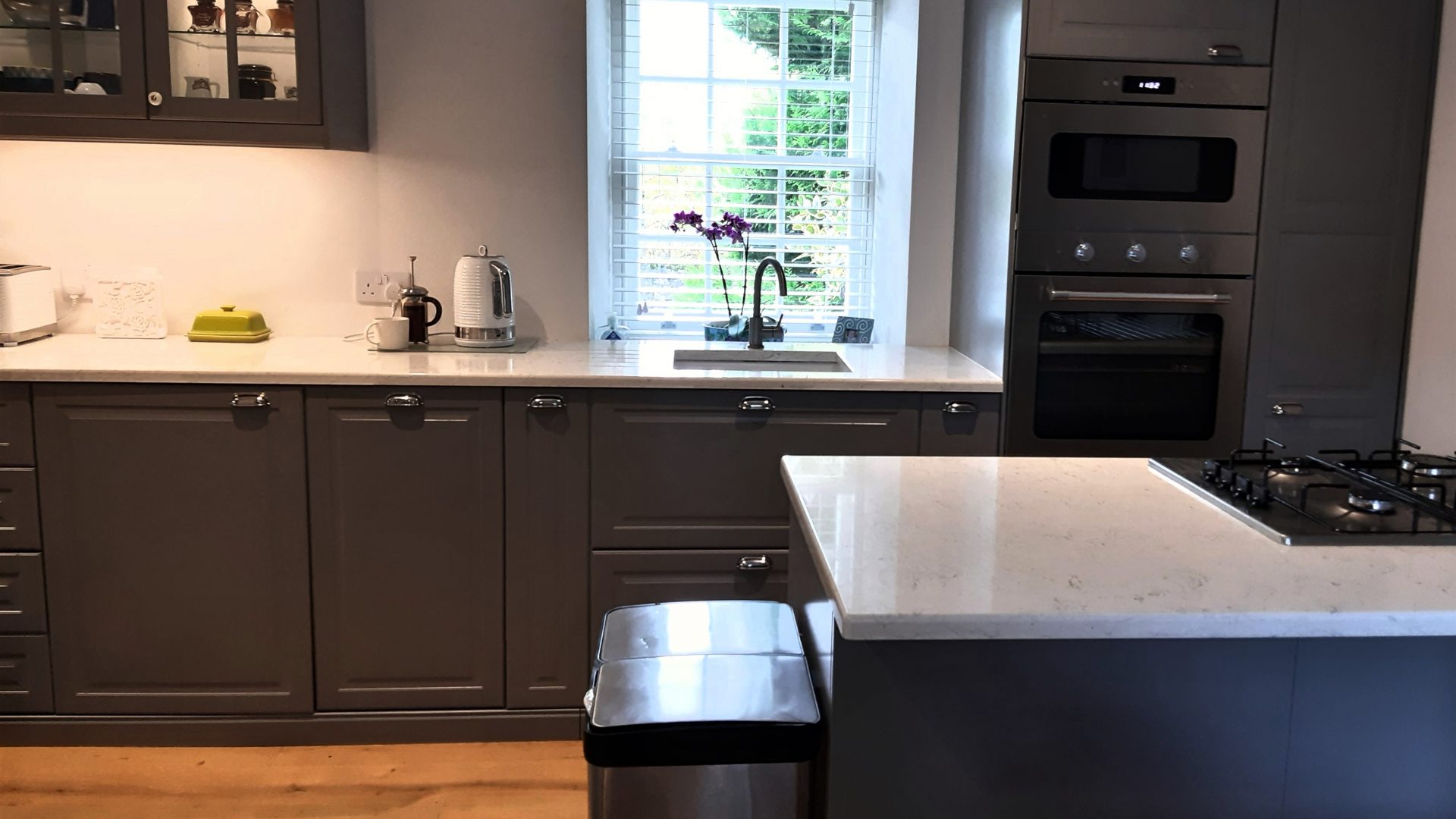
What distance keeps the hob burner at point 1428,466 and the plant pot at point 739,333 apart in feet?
6.21

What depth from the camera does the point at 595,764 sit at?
157cm

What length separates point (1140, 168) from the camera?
2.86m

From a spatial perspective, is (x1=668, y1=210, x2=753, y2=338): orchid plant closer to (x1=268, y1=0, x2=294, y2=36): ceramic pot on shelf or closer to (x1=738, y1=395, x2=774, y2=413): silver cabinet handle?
(x1=738, y1=395, x2=774, y2=413): silver cabinet handle

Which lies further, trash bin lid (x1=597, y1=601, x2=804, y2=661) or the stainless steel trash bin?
trash bin lid (x1=597, y1=601, x2=804, y2=661)

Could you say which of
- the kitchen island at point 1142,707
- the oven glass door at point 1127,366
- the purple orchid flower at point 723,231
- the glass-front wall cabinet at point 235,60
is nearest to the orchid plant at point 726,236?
the purple orchid flower at point 723,231

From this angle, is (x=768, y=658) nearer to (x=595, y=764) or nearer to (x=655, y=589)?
(x=595, y=764)

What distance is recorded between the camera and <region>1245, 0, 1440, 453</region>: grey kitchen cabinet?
2.85 metres

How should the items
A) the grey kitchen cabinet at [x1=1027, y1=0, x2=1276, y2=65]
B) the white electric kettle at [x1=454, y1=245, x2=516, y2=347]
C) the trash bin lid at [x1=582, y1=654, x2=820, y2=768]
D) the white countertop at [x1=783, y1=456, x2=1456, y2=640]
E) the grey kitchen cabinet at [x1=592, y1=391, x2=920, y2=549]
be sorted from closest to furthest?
1. the white countertop at [x1=783, y1=456, x2=1456, y2=640]
2. the trash bin lid at [x1=582, y1=654, x2=820, y2=768]
3. the grey kitchen cabinet at [x1=1027, y1=0, x2=1276, y2=65]
4. the grey kitchen cabinet at [x1=592, y1=391, x2=920, y2=549]
5. the white electric kettle at [x1=454, y1=245, x2=516, y2=347]

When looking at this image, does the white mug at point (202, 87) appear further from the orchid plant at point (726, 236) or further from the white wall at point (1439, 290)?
the white wall at point (1439, 290)

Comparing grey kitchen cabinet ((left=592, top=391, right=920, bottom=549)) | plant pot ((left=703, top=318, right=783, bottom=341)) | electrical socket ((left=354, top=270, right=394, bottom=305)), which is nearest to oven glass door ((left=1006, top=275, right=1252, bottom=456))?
grey kitchen cabinet ((left=592, top=391, right=920, bottom=549))

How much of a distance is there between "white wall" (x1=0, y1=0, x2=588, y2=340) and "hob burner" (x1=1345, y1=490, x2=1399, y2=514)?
7.15 ft

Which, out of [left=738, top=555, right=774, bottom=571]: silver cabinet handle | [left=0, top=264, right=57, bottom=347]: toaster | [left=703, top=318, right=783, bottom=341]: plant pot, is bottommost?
[left=738, top=555, right=774, bottom=571]: silver cabinet handle

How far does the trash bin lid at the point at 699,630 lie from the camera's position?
5.86 ft

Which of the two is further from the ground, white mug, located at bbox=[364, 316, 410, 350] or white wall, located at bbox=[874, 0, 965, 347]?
white wall, located at bbox=[874, 0, 965, 347]
